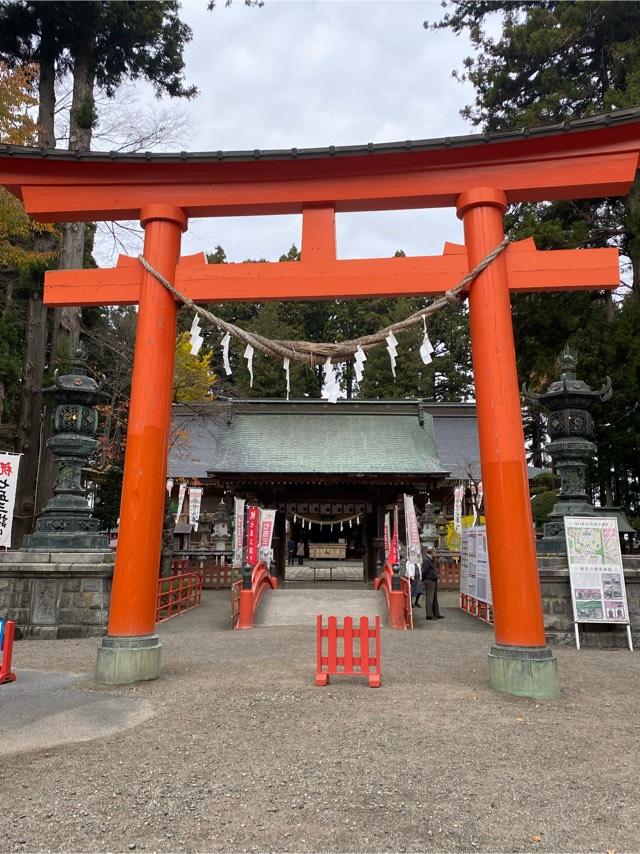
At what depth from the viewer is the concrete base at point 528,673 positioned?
5.21m

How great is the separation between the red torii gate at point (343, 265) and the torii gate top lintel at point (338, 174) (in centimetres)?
2

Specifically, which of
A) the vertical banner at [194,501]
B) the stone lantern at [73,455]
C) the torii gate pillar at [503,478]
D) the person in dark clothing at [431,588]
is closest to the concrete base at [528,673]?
the torii gate pillar at [503,478]

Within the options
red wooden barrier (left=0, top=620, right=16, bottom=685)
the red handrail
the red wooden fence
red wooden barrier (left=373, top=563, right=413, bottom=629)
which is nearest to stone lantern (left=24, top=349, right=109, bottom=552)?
the red handrail

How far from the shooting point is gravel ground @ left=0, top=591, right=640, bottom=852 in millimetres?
2754

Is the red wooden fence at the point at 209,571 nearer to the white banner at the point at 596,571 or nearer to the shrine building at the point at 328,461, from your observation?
the shrine building at the point at 328,461

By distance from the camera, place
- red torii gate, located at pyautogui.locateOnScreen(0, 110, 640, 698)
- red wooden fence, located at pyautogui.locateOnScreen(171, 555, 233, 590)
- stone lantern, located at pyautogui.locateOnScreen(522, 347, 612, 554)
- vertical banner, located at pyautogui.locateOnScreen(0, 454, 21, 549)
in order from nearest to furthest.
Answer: red torii gate, located at pyautogui.locateOnScreen(0, 110, 640, 698), vertical banner, located at pyautogui.locateOnScreen(0, 454, 21, 549), stone lantern, located at pyautogui.locateOnScreen(522, 347, 612, 554), red wooden fence, located at pyautogui.locateOnScreen(171, 555, 233, 590)

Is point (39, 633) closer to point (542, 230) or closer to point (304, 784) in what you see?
point (304, 784)

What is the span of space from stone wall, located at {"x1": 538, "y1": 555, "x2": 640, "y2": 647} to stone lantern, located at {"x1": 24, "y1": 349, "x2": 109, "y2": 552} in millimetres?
7546

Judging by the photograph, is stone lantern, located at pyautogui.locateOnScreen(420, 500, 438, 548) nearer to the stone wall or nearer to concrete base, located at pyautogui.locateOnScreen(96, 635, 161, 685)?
the stone wall

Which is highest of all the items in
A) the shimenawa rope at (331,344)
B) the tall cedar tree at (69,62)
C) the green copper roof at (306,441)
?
the tall cedar tree at (69,62)

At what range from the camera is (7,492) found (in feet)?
29.4

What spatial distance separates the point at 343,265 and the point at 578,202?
11741mm

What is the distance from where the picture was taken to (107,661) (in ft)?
18.4

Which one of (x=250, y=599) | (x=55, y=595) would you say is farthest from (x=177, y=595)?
(x=55, y=595)
